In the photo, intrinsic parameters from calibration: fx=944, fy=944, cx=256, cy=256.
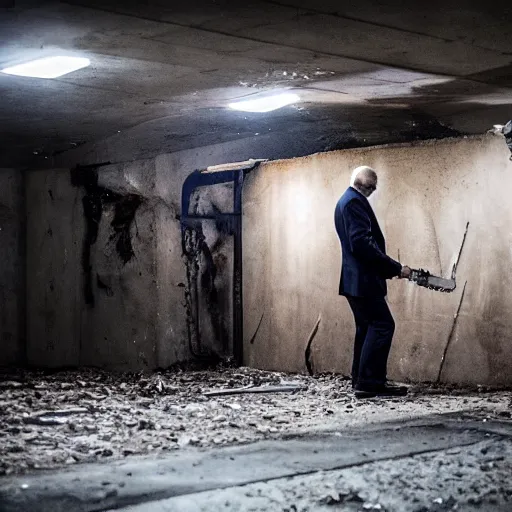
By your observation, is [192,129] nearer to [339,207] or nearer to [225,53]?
[339,207]

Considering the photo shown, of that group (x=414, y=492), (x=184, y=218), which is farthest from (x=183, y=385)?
(x=414, y=492)

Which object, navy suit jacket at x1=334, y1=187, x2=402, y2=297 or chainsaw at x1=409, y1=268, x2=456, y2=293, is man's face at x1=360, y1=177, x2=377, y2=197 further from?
chainsaw at x1=409, y1=268, x2=456, y2=293

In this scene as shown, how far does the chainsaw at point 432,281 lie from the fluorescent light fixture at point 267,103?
185 cm

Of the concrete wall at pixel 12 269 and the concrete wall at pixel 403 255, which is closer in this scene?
the concrete wall at pixel 403 255

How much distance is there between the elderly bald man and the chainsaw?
29 cm

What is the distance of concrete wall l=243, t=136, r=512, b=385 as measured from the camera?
811cm

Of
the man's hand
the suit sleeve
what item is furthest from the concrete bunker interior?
the suit sleeve

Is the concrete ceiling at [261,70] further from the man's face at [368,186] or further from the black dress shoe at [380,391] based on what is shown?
the black dress shoe at [380,391]

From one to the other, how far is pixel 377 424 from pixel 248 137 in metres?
4.50

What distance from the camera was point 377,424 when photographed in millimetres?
6781

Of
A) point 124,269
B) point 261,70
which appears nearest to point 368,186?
point 261,70

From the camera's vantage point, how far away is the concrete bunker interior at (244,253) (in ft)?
17.2

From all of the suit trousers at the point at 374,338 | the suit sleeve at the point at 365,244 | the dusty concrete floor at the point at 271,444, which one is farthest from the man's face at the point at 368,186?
the dusty concrete floor at the point at 271,444

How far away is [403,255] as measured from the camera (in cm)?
882
